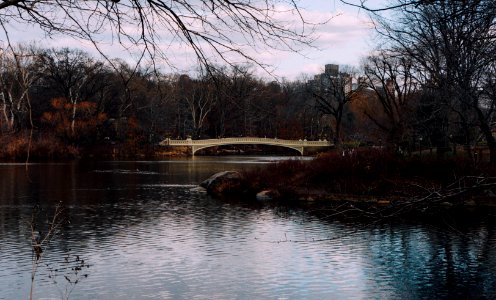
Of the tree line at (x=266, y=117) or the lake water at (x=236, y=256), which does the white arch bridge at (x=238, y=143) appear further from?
the lake water at (x=236, y=256)

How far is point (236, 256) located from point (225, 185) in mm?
16766

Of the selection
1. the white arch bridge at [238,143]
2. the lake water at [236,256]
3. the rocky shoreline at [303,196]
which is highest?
the white arch bridge at [238,143]

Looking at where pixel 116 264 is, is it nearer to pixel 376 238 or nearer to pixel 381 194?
pixel 376 238

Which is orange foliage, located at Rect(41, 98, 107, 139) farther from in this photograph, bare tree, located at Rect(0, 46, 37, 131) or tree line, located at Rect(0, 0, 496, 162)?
bare tree, located at Rect(0, 46, 37, 131)

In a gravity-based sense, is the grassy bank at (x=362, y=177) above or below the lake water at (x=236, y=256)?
above

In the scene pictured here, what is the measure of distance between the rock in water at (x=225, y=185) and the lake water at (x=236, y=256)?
576 cm

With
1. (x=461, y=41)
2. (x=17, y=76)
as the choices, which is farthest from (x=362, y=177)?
(x=17, y=76)

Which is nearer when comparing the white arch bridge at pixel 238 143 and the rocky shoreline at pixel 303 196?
the rocky shoreline at pixel 303 196

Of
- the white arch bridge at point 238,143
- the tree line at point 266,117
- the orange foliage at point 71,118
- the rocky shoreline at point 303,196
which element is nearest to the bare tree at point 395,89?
the tree line at point 266,117

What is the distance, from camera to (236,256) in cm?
1695

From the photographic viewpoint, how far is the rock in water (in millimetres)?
33625

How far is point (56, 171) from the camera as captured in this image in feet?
153

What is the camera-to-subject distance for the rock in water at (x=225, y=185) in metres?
33.6

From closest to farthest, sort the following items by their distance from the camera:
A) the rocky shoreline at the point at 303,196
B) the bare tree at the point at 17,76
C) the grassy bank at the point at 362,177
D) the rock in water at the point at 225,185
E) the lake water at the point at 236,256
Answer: the bare tree at the point at 17,76, the lake water at the point at 236,256, the rocky shoreline at the point at 303,196, the grassy bank at the point at 362,177, the rock in water at the point at 225,185
